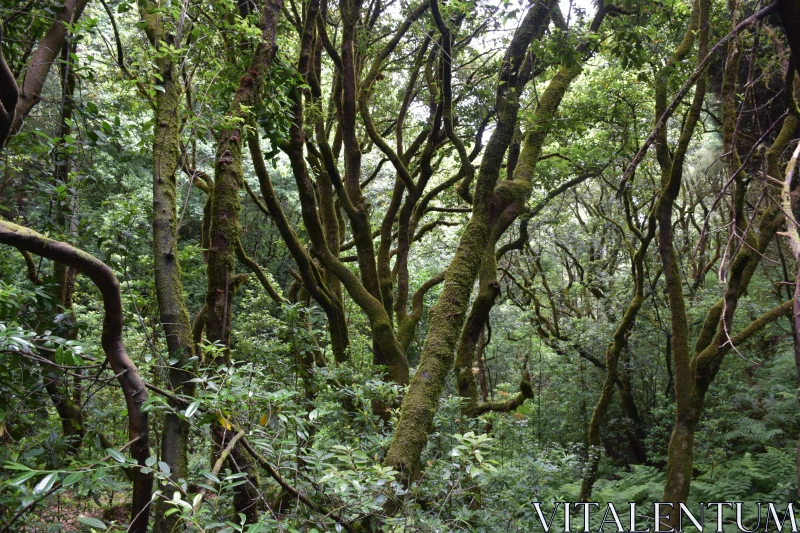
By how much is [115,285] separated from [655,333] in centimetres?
1038

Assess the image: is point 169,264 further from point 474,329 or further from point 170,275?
point 474,329

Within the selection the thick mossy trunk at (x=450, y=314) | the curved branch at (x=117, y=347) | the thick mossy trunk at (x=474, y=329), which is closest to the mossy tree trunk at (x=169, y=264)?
the curved branch at (x=117, y=347)

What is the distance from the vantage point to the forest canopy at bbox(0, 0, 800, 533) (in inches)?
80.9

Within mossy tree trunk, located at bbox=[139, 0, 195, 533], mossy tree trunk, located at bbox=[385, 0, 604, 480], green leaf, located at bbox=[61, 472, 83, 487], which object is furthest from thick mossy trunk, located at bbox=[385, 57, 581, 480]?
A: green leaf, located at bbox=[61, 472, 83, 487]

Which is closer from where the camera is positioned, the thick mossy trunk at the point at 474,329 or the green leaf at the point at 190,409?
the green leaf at the point at 190,409

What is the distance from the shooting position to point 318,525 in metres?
1.95

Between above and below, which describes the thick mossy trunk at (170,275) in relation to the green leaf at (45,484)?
above

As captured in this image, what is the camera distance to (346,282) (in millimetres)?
5059

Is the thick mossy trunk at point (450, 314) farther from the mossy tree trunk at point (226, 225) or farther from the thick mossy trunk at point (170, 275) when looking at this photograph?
the thick mossy trunk at point (170, 275)

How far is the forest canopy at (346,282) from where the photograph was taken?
2.05 metres

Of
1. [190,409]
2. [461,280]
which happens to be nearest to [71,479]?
[190,409]

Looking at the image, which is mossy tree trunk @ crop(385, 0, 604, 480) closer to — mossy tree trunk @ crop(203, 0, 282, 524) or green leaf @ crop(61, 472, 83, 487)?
mossy tree trunk @ crop(203, 0, 282, 524)

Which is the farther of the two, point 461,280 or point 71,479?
point 461,280

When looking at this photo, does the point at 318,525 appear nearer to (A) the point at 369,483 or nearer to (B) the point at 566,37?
(A) the point at 369,483
